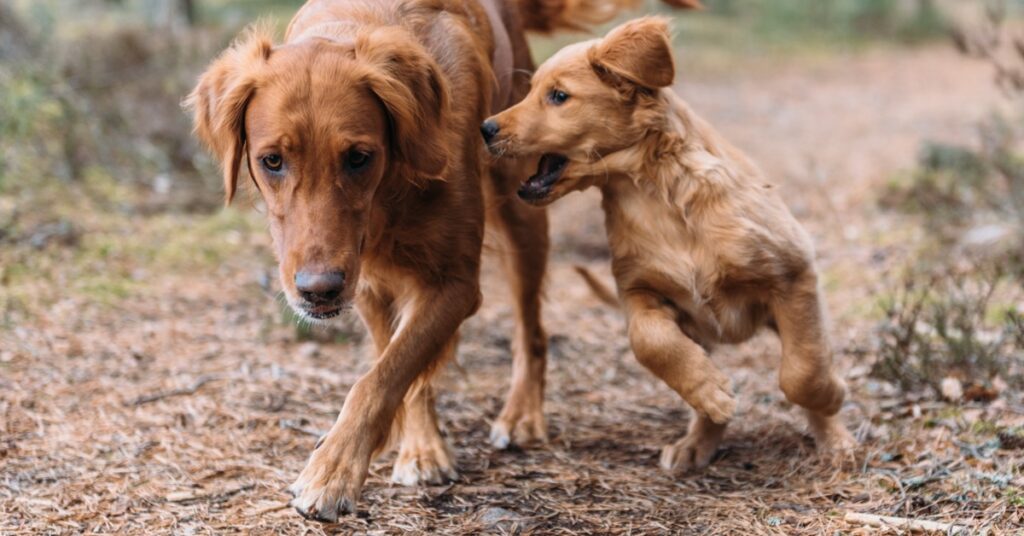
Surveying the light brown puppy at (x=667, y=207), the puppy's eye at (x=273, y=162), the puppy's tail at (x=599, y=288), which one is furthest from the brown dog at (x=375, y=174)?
the puppy's tail at (x=599, y=288)

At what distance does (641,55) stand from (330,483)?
170 cm

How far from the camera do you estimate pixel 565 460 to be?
4043 mm

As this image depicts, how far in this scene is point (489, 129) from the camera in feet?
12.0

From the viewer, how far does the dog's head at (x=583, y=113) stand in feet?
11.8

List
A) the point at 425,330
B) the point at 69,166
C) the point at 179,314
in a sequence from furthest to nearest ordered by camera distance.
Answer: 1. the point at 69,166
2. the point at 179,314
3. the point at 425,330

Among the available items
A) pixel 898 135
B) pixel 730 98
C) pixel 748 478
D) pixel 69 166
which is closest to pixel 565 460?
pixel 748 478

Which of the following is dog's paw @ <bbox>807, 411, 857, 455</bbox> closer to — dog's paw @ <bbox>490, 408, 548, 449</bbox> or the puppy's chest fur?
the puppy's chest fur

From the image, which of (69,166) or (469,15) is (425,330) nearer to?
(469,15)

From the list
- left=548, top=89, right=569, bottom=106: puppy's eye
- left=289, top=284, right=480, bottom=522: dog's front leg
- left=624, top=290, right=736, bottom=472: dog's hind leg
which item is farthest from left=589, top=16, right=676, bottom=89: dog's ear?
left=289, top=284, right=480, bottom=522: dog's front leg

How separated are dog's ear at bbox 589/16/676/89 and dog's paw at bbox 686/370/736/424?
3.27 feet

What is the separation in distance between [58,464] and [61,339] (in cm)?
143

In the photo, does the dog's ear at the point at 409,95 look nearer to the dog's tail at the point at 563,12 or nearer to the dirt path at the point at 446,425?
the dirt path at the point at 446,425

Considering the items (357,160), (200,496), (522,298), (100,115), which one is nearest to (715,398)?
(357,160)

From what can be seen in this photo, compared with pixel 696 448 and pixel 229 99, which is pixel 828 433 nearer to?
pixel 696 448
